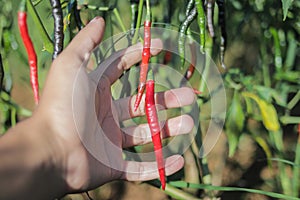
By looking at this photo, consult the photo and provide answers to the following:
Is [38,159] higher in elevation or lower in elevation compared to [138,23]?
lower

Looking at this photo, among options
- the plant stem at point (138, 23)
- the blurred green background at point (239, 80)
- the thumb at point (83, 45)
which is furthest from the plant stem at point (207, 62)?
the thumb at point (83, 45)

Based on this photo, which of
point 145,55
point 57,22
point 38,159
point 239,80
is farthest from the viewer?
point 239,80

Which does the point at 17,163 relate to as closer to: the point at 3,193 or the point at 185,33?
the point at 3,193

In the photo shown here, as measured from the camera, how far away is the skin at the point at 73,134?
1.11 m

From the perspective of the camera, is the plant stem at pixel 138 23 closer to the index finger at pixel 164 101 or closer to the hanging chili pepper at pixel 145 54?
the hanging chili pepper at pixel 145 54

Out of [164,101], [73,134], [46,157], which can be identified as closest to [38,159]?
[46,157]

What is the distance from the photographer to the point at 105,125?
57.6 inches

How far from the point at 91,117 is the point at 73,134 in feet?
0.28

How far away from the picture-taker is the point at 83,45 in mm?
1308

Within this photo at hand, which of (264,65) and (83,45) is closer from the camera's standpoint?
(83,45)

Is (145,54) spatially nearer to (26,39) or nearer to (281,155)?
(26,39)

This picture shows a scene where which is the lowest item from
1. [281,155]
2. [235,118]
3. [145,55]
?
[281,155]

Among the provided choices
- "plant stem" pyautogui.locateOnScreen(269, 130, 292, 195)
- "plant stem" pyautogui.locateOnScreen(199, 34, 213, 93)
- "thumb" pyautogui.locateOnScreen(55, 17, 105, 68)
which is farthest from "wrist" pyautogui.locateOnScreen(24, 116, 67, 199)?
"plant stem" pyautogui.locateOnScreen(269, 130, 292, 195)

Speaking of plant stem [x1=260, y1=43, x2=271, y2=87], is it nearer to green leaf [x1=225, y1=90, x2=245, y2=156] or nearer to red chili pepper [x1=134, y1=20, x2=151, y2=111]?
green leaf [x1=225, y1=90, x2=245, y2=156]
